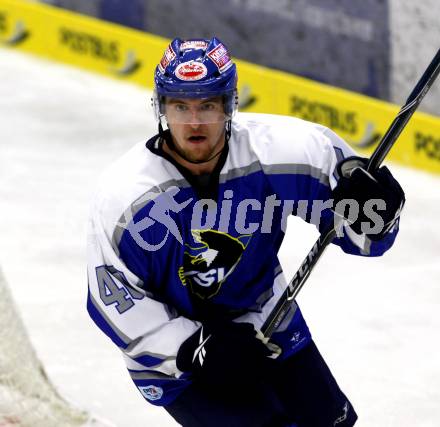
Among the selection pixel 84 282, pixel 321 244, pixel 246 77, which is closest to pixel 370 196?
pixel 321 244

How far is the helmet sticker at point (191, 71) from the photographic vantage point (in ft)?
9.44

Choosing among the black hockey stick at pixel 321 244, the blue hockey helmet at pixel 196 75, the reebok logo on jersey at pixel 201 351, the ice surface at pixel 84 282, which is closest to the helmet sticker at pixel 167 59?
the blue hockey helmet at pixel 196 75

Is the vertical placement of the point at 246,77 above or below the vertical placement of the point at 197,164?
below

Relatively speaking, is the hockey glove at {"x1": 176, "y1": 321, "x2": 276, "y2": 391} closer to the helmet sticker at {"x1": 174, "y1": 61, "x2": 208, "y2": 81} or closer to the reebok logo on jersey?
the reebok logo on jersey

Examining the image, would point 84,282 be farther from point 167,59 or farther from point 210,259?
point 167,59

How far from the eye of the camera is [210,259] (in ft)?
9.89

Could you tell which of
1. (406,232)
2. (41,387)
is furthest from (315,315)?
(41,387)

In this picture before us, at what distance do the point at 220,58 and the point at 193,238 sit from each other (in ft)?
1.49

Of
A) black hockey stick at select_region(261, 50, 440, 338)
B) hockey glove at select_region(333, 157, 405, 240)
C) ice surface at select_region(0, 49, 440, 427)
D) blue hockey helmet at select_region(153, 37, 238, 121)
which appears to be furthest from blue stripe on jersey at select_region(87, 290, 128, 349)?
ice surface at select_region(0, 49, 440, 427)

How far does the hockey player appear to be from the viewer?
2889 millimetres

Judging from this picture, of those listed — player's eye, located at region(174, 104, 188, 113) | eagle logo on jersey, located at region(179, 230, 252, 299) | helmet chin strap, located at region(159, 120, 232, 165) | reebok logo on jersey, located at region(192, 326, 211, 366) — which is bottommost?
reebok logo on jersey, located at region(192, 326, 211, 366)

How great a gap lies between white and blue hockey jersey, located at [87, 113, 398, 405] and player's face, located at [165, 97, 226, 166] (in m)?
0.08

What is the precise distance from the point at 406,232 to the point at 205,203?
2872mm

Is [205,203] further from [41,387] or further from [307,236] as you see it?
[307,236]
